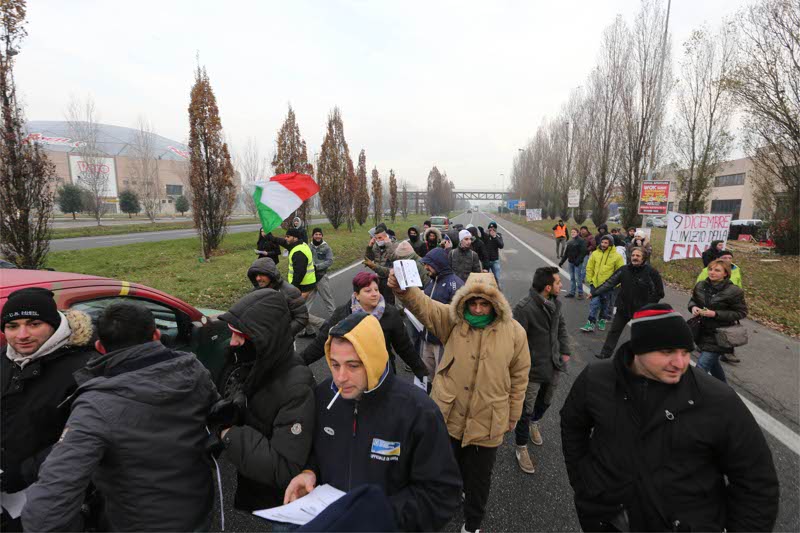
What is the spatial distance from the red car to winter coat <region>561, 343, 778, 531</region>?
2.01m

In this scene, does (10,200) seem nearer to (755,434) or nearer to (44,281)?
(44,281)

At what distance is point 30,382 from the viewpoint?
197 centimetres

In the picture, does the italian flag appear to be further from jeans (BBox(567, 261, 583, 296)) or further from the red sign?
the red sign

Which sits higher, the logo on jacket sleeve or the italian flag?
the italian flag

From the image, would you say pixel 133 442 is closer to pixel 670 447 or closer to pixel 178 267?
pixel 670 447

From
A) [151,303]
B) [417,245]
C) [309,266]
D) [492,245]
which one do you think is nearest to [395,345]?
[151,303]

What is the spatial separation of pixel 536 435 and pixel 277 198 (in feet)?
15.9

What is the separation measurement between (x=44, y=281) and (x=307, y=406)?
2.18 meters

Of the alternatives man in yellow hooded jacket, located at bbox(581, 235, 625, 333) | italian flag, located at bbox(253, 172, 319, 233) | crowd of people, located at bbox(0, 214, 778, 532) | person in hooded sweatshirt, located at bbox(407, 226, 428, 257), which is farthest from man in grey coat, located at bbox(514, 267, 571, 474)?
person in hooded sweatshirt, located at bbox(407, 226, 428, 257)

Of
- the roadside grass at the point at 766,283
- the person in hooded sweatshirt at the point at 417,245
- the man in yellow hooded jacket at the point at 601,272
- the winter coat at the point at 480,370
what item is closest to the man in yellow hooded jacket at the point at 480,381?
the winter coat at the point at 480,370

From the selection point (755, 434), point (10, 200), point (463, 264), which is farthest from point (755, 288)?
point (10, 200)

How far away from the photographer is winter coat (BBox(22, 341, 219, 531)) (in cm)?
141

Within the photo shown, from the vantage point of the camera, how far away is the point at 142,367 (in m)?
1.65

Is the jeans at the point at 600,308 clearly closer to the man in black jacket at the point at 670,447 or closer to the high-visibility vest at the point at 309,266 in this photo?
the high-visibility vest at the point at 309,266
